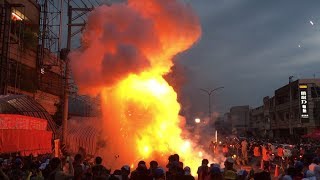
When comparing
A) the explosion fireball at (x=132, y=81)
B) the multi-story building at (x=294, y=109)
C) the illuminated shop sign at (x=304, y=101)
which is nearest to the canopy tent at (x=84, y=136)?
the explosion fireball at (x=132, y=81)

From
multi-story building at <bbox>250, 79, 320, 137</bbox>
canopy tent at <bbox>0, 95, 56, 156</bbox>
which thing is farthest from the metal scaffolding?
multi-story building at <bbox>250, 79, 320, 137</bbox>

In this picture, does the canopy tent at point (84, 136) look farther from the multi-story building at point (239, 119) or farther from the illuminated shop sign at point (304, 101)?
the multi-story building at point (239, 119)

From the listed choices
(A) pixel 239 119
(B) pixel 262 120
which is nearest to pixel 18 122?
(B) pixel 262 120

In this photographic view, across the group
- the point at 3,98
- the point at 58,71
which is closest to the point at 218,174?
the point at 3,98

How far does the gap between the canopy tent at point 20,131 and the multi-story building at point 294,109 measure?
41187mm

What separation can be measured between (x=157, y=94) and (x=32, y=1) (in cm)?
1143

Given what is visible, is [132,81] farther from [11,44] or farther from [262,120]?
[262,120]

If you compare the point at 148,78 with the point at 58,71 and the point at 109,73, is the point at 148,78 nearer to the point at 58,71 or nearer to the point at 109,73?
the point at 109,73

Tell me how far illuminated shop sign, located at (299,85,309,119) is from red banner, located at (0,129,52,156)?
41932 mm

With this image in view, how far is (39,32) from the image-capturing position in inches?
1088

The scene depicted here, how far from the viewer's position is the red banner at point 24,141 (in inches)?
534

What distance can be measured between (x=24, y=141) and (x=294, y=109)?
4808cm

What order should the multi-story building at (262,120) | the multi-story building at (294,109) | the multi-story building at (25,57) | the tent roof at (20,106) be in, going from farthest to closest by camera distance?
the multi-story building at (262,120)
the multi-story building at (294,109)
the multi-story building at (25,57)
the tent roof at (20,106)

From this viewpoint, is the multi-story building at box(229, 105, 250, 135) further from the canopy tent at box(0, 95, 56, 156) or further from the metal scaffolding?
the canopy tent at box(0, 95, 56, 156)
